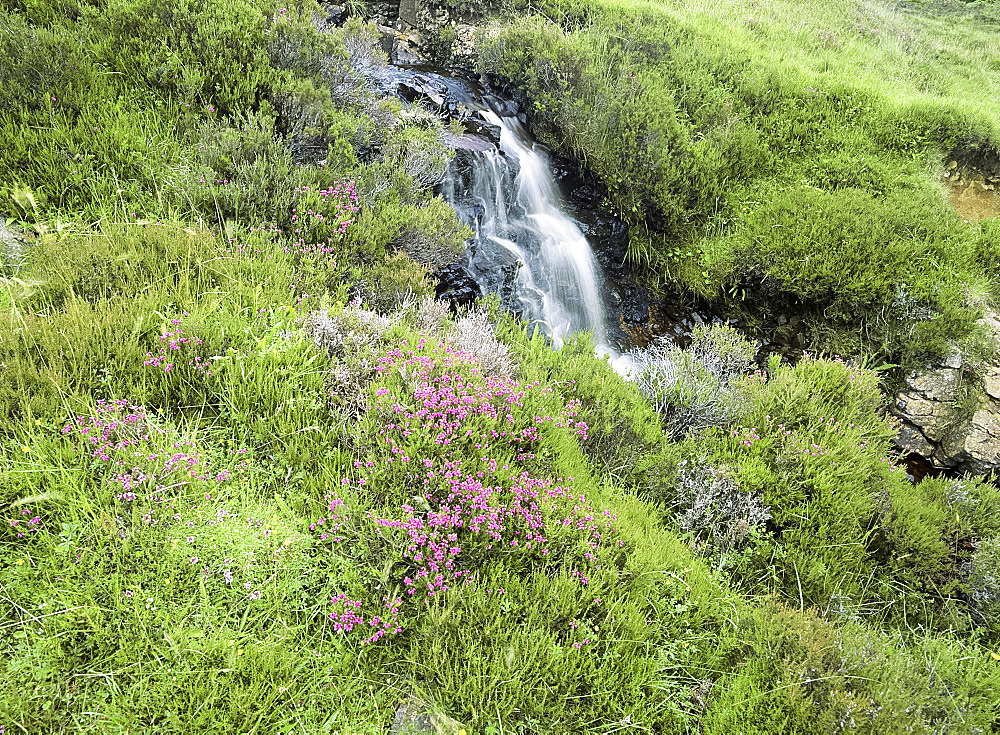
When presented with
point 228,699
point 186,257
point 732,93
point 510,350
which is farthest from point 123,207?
point 732,93

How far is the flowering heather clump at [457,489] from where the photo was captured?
3.01 meters

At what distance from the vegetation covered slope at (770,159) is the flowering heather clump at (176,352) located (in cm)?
783

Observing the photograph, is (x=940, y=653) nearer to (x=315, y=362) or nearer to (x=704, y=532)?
(x=704, y=532)

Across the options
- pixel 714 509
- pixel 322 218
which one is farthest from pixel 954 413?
pixel 322 218

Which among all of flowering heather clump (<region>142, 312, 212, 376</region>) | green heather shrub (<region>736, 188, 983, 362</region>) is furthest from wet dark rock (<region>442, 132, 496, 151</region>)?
flowering heather clump (<region>142, 312, 212, 376</region>)

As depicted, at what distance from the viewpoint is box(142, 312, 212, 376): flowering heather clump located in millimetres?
3393

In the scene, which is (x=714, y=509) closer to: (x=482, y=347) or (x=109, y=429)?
(x=482, y=347)

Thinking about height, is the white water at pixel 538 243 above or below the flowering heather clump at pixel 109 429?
below

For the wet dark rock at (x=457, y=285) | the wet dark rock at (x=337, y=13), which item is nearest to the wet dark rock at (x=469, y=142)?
the wet dark rock at (x=457, y=285)

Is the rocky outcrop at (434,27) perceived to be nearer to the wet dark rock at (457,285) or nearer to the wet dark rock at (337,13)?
the wet dark rock at (337,13)

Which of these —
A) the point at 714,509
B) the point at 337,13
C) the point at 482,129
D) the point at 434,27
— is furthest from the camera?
the point at 434,27

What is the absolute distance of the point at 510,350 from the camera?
5316mm

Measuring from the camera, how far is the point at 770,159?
984cm

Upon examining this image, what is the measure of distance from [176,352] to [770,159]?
406 inches
